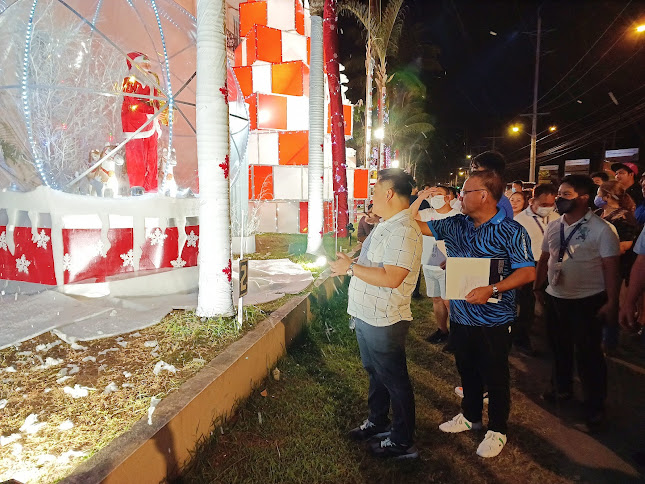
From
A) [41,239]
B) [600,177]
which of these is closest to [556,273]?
[600,177]

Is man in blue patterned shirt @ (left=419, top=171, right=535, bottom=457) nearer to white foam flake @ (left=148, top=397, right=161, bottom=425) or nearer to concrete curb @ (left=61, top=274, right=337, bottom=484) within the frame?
concrete curb @ (left=61, top=274, right=337, bottom=484)

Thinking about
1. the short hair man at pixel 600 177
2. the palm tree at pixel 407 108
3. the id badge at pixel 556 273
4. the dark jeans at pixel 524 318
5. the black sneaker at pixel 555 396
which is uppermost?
the palm tree at pixel 407 108

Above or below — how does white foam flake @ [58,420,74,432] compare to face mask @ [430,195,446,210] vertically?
below

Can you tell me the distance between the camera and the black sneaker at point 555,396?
3914 millimetres

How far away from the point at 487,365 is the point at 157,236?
4835 mm

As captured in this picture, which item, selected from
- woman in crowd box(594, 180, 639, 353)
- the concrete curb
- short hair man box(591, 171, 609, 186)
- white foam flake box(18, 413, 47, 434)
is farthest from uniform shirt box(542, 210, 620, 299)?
white foam flake box(18, 413, 47, 434)

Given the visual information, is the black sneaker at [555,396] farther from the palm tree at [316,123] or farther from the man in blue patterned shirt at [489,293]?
the palm tree at [316,123]

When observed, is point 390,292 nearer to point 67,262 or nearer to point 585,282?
A: point 585,282

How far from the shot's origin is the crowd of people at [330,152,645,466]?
2.83 m

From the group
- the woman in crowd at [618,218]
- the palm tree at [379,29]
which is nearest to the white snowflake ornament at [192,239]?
the woman in crowd at [618,218]

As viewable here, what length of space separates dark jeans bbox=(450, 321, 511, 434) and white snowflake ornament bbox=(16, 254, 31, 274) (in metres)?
5.37

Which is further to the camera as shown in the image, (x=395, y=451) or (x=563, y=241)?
(x=563, y=241)

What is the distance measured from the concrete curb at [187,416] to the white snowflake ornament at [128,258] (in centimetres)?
254

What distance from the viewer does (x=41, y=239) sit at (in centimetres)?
539
